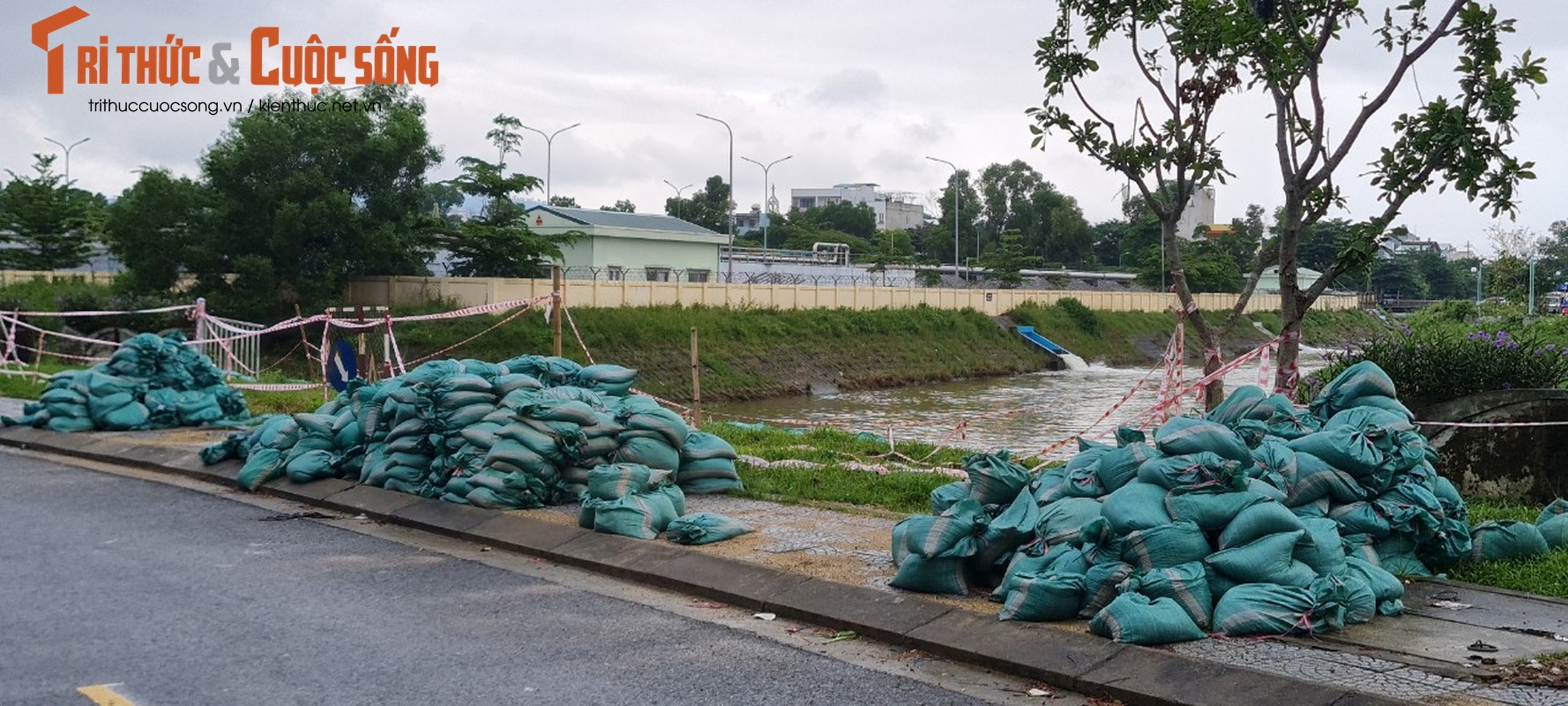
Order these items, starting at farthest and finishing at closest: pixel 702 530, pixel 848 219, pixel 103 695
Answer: pixel 848 219 → pixel 702 530 → pixel 103 695

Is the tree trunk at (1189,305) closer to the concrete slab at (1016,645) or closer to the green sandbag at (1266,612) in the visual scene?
the green sandbag at (1266,612)

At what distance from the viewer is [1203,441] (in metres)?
6.29

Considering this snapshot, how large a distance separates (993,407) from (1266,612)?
27776mm

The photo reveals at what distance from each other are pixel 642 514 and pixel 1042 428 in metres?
16.6

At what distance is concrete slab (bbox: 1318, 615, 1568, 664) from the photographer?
5273 mm

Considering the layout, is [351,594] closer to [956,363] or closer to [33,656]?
[33,656]

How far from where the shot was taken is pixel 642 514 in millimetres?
8203

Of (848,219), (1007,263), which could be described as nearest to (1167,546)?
(1007,263)

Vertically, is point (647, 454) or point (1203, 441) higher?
point (1203, 441)

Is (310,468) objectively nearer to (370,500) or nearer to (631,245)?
(370,500)

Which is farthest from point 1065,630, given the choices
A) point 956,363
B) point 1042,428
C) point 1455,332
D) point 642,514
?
point 956,363

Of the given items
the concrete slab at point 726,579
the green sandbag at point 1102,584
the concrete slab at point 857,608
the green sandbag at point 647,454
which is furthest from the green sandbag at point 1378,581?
the green sandbag at point 647,454

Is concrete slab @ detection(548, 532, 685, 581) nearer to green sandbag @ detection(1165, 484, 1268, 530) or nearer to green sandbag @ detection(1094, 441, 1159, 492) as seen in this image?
green sandbag @ detection(1094, 441, 1159, 492)

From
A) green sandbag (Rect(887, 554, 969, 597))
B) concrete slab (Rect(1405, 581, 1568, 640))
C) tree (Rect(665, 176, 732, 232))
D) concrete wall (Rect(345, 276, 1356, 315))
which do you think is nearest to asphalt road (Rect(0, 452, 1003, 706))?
green sandbag (Rect(887, 554, 969, 597))
